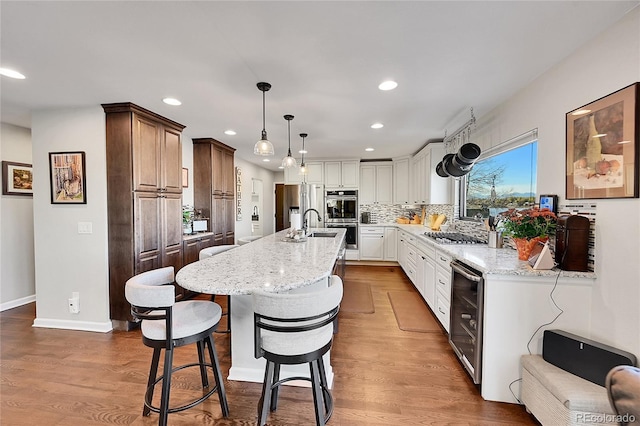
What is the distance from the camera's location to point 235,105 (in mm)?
2830

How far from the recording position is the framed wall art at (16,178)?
347 cm

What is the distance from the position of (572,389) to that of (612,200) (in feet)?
3.58

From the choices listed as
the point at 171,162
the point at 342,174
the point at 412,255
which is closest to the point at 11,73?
the point at 171,162

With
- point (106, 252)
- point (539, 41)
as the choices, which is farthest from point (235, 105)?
point (539, 41)

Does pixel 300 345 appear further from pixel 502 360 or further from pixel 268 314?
pixel 502 360

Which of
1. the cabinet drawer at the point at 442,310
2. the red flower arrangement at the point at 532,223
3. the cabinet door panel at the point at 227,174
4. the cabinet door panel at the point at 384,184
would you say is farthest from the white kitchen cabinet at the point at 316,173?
the red flower arrangement at the point at 532,223

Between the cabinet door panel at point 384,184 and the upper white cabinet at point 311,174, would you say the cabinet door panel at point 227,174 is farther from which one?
the cabinet door panel at point 384,184

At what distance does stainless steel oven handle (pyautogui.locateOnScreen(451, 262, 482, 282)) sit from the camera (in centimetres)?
194

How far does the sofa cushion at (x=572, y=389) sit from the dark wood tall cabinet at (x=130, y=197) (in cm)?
354

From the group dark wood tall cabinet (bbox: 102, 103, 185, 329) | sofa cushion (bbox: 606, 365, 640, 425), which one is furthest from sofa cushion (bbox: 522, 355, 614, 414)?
dark wood tall cabinet (bbox: 102, 103, 185, 329)

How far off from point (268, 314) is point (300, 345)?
239 mm

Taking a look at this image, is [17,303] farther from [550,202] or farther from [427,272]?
[550,202]

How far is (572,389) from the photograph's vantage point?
1428 mm

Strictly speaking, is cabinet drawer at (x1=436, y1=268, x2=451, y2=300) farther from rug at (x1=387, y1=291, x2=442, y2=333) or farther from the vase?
the vase
